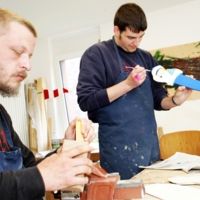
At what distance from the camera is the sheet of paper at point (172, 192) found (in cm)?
77

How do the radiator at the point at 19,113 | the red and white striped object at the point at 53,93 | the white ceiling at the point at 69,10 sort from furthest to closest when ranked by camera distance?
1. the red and white striped object at the point at 53,93
2. the radiator at the point at 19,113
3. the white ceiling at the point at 69,10

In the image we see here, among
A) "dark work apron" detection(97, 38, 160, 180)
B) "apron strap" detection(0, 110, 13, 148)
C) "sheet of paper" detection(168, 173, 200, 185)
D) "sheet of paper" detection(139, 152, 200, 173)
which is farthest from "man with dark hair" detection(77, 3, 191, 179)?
"apron strap" detection(0, 110, 13, 148)

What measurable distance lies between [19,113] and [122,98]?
7.63 feet

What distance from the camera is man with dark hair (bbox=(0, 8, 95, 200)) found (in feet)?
2.04

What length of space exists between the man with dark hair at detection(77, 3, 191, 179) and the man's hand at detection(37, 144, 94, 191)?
65 centimetres

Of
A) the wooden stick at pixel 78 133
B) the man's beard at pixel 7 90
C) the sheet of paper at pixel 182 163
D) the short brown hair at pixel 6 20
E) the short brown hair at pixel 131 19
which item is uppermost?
the short brown hair at pixel 131 19

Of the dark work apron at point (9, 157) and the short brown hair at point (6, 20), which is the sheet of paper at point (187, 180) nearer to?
the dark work apron at point (9, 157)

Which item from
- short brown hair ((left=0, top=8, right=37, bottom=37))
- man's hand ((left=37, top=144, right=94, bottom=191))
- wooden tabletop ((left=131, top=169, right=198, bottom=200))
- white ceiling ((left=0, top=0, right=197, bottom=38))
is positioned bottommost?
wooden tabletop ((left=131, top=169, right=198, bottom=200))

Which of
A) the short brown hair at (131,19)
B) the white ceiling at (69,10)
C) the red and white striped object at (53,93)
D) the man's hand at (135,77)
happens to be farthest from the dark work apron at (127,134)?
the red and white striped object at (53,93)

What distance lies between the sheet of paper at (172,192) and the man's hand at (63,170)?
27 cm

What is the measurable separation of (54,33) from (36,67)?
1.77 feet

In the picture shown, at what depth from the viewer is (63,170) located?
65cm

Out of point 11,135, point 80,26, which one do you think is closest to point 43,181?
point 11,135

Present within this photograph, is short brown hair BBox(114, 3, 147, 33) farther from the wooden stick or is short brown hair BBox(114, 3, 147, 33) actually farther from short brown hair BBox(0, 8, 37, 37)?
the wooden stick
